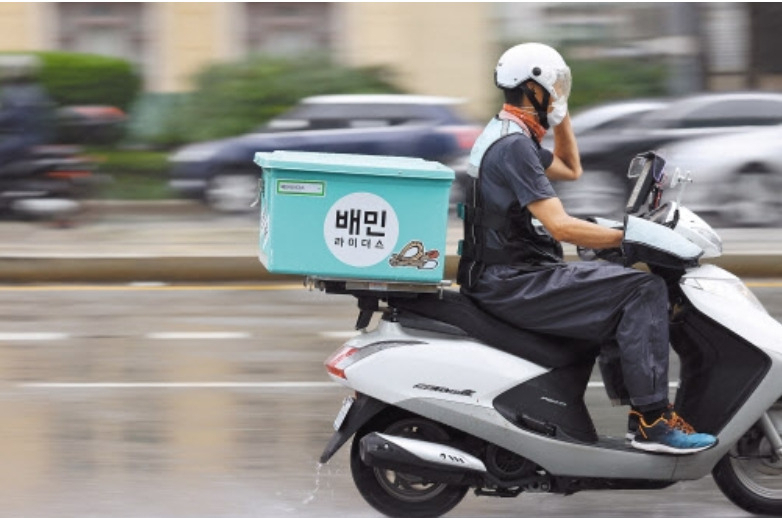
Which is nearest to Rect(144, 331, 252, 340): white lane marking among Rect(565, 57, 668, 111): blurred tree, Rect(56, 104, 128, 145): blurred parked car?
Rect(56, 104, 128, 145): blurred parked car

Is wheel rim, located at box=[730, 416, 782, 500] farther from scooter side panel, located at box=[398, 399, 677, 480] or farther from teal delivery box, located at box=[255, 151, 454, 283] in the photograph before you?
teal delivery box, located at box=[255, 151, 454, 283]

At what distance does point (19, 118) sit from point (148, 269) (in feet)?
13.6

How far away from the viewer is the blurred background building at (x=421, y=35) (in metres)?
21.7

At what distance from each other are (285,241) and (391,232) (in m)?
0.35

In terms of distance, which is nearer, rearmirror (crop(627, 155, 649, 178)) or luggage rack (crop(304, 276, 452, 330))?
luggage rack (crop(304, 276, 452, 330))

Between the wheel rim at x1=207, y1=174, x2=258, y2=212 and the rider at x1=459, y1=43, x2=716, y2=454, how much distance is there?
464 inches

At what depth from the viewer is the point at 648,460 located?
18.1 ft

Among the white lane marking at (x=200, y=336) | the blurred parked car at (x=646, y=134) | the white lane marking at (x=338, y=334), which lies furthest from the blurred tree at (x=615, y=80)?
the white lane marking at (x=200, y=336)

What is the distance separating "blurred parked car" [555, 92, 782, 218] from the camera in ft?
53.1

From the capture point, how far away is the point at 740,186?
15.4m

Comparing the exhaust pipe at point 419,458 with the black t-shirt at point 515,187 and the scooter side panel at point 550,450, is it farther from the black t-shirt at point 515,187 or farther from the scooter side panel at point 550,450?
the black t-shirt at point 515,187

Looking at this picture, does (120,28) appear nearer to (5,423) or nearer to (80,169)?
(80,169)

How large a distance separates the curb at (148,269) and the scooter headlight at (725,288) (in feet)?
22.7

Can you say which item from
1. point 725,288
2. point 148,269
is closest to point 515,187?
point 725,288
